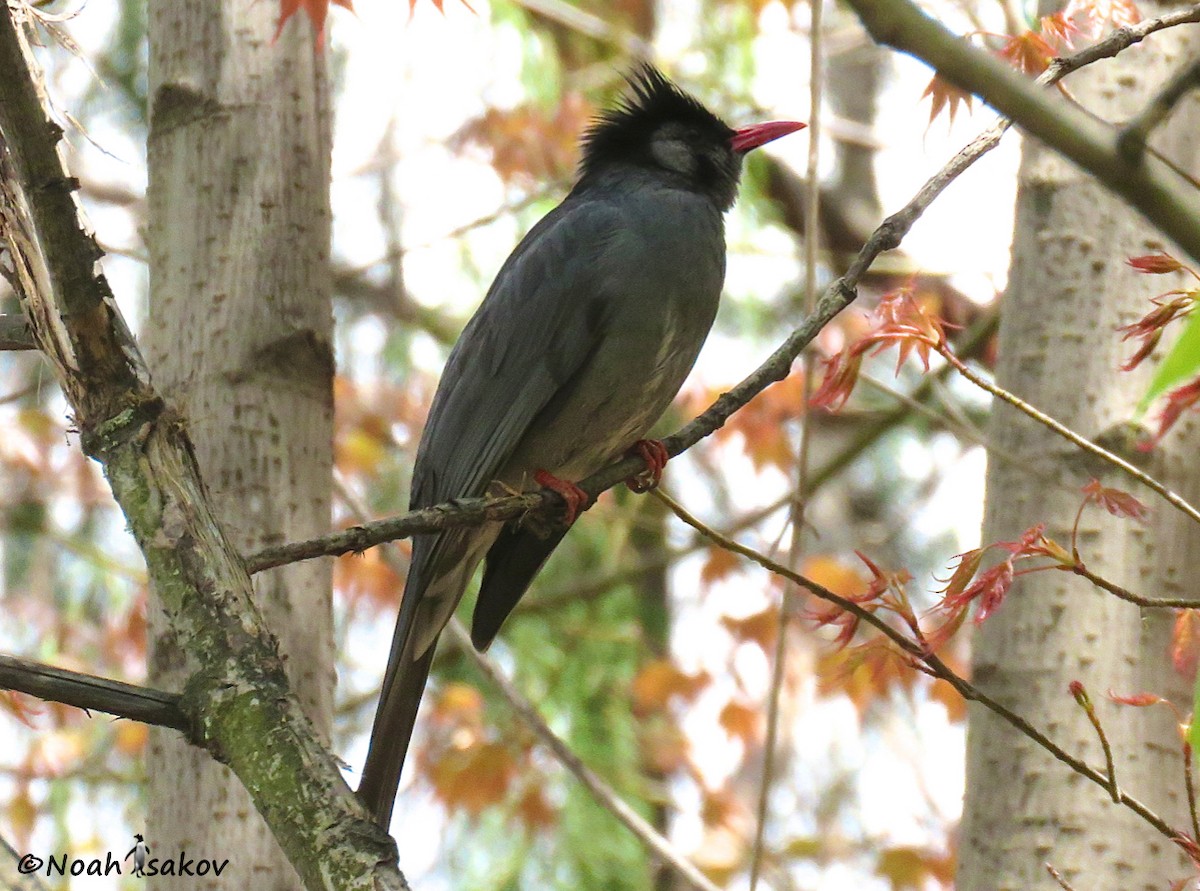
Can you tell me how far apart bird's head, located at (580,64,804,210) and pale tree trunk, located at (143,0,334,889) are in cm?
159

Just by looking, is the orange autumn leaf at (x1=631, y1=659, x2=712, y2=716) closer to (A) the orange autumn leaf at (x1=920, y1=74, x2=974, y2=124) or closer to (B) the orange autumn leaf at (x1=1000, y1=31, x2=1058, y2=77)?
(A) the orange autumn leaf at (x1=920, y1=74, x2=974, y2=124)

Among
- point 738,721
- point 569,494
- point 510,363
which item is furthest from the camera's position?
point 738,721

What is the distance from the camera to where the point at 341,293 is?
27.2 feet

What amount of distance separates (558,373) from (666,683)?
3211 mm

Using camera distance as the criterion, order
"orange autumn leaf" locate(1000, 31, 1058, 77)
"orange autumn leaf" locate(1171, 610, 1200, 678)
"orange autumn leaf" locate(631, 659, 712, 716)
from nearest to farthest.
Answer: "orange autumn leaf" locate(1171, 610, 1200, 678), "orange autumn leaf" locate(1000, 31, 1058, 77), "orange autumn leaf" locate(631, 659, 712, 716)

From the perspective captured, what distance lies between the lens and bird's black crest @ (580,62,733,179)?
4426 mm

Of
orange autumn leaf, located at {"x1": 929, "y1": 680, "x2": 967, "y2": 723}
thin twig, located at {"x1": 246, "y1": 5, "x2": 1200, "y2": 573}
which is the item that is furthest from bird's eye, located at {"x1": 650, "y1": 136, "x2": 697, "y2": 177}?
orange autumn leaf, located at {"x1": 929, "y1": 680, "x2": 967, "y2": 723}

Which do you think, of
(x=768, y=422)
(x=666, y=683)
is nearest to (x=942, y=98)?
(x=768, y=422)

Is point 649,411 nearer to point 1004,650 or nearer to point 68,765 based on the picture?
point 1004,650

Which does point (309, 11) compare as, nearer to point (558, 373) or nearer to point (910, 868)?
point (558, 373)

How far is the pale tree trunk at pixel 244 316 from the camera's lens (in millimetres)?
2633

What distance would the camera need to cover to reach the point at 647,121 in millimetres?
4457

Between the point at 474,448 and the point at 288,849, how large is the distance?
5.96 ft

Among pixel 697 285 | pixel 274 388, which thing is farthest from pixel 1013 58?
pixel 274 388
